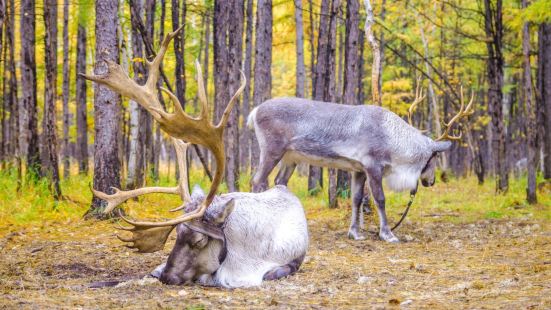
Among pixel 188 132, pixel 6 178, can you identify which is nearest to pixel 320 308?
pixel 188 132

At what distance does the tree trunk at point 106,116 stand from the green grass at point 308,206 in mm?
954

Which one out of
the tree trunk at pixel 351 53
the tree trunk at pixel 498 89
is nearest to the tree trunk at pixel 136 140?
the tree trunk at pixel 351 53

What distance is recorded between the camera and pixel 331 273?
616 centimetres

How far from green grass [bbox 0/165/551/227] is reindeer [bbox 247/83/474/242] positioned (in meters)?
1.63

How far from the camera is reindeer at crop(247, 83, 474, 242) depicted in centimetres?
901

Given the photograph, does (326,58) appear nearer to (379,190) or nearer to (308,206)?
(308,206)

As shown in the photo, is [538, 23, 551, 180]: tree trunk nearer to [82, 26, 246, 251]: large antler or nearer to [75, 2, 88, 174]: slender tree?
[82, 26, 246, 251]: large antler

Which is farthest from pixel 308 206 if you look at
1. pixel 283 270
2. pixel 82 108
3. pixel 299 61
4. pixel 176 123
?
pixel 176 123

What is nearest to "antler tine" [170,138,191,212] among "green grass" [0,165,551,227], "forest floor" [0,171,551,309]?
"forest floor" [0,171,551,309]

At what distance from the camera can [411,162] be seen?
→ 9.46 m

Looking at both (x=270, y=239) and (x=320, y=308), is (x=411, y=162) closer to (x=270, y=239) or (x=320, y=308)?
(x=270, y=239)

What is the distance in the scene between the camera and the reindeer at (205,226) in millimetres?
5215

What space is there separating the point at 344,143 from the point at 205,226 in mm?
4063

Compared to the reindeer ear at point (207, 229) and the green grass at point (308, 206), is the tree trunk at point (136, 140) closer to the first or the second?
the green grass at point (308, 206)
